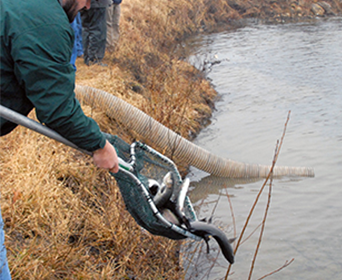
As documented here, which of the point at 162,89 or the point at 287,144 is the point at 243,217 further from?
the point at 162,89

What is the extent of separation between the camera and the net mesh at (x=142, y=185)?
2451 millimetres

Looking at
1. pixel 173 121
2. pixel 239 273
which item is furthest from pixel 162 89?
pixel 239 273

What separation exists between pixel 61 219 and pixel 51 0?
7.79ft

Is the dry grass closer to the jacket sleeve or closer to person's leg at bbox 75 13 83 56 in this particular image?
the jacket sleeve

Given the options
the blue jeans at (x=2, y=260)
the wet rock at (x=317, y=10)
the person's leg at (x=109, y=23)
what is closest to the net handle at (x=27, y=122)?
the blue jeans at (x=2, y=260)

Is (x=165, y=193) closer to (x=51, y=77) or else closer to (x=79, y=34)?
(x=51, y=77)

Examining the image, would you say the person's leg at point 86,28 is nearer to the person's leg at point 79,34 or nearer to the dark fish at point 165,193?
the person's leg at point 79,34

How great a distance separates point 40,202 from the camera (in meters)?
3.70

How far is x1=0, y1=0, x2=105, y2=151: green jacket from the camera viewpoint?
1.70 meters

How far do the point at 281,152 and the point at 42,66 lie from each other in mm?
6038

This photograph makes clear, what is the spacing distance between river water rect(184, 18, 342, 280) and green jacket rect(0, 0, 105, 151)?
1.35 metres

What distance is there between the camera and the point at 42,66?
1742 mm

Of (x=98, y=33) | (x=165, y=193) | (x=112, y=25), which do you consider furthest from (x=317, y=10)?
(x=165, y=193)

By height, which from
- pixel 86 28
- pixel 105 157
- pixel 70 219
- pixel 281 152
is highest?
pixel 105 157
